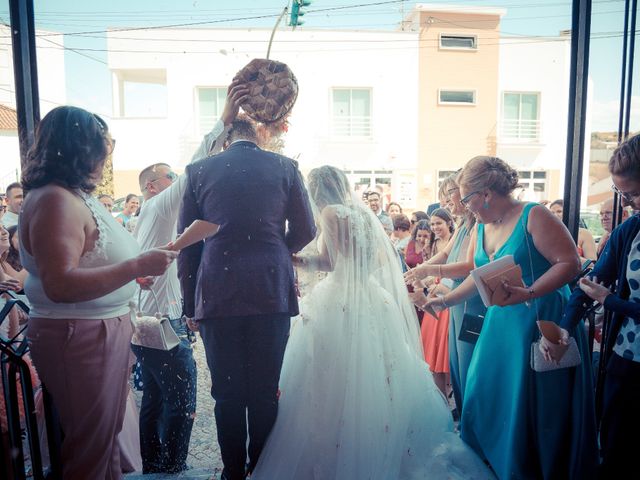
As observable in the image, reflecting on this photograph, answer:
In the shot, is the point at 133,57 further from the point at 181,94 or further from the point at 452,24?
the point at 452,24

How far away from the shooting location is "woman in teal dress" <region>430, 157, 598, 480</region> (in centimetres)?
201

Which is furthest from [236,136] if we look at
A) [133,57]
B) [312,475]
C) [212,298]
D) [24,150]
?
[133,57]

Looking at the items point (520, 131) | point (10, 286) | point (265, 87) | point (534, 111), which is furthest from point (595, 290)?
point (534, 111)

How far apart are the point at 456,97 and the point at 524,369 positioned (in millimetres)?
13224

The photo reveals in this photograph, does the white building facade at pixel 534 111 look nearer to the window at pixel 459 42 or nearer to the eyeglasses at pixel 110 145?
the window at pixel 459 42

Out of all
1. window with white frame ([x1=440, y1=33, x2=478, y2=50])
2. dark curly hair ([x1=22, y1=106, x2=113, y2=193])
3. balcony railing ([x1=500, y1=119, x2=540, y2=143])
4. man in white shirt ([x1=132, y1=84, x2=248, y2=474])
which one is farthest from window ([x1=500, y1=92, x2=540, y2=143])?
dark curly hair ([x1=22, y1=106, x2=113, y2=193])

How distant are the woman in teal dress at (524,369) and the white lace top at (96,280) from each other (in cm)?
159

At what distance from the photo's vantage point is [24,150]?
6.02 feet

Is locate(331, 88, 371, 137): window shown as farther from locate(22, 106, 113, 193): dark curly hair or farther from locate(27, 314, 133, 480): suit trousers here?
locate(27, 314, 133, 480): suit trousers

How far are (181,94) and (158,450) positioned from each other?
6993 mm

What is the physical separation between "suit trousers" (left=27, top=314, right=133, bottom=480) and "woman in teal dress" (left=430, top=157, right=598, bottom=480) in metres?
1.64

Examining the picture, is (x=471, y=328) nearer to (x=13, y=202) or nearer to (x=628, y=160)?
(x=628, y=160)

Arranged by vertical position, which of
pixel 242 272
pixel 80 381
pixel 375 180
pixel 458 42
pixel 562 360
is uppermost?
pixel 458 42

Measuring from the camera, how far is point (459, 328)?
9.20 feet
